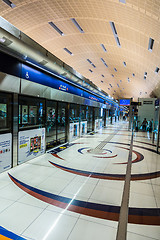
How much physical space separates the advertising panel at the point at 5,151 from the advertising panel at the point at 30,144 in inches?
16.2

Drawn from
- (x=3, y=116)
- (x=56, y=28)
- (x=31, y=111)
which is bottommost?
(x=3, y=116)

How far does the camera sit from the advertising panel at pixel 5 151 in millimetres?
4090

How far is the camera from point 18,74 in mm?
4461

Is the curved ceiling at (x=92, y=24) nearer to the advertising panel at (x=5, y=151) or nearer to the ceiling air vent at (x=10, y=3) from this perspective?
the ceiling air vent at (x=10, y=3)

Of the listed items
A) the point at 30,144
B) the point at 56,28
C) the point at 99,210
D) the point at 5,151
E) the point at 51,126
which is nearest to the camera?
the point at 99,210

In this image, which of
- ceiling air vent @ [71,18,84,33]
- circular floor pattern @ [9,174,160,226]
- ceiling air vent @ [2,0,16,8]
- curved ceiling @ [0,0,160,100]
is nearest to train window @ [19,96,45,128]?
circular floor pattern @ [9,174,160,226]

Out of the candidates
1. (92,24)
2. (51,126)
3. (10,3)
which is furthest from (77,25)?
(51,126)

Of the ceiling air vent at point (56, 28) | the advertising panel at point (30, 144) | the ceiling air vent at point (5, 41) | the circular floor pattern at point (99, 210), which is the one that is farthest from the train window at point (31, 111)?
the ceiling air vent at point (56, 28)

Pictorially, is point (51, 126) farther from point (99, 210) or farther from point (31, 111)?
point (99, 210)

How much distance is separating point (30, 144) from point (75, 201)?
2.94 m

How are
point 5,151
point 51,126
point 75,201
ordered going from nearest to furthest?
1. point 75,201
2. point 5,151
3. point 51,126

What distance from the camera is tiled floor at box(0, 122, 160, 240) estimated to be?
2.17 m

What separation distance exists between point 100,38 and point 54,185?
491 inches

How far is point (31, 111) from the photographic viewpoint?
18.4 ft
